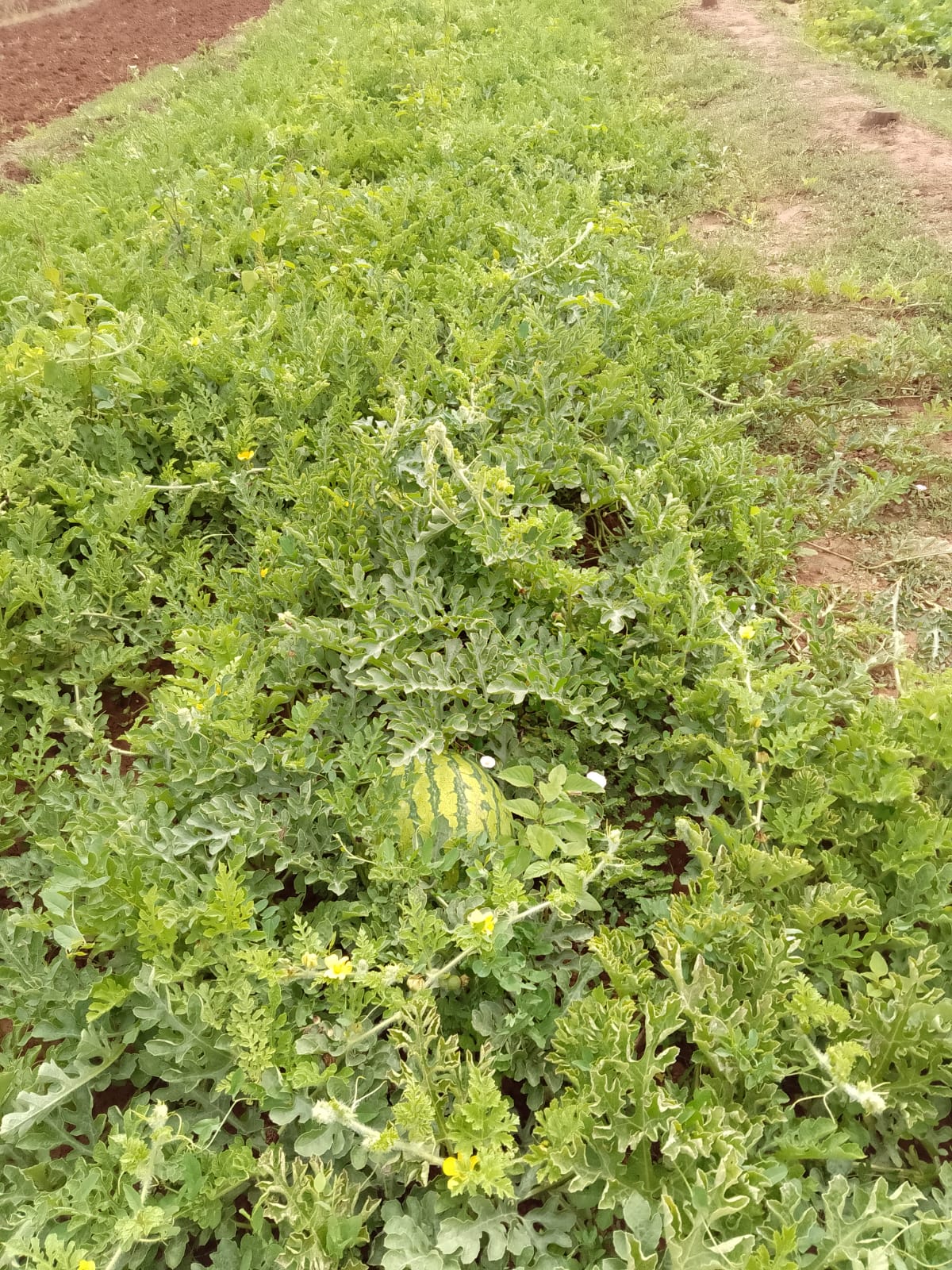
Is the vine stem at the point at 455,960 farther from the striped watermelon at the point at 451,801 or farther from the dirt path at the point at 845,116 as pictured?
the dirt path at the point at 845,116

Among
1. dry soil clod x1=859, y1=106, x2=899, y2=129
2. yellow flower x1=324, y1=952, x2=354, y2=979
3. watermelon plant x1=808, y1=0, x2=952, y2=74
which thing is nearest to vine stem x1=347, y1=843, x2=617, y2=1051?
yellow flower x1=324, y1=952, x2=354, y2=979

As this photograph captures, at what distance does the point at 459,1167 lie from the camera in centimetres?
173

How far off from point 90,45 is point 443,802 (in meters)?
17.0

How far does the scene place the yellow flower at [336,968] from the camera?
1981mm

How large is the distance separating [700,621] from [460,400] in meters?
1.45

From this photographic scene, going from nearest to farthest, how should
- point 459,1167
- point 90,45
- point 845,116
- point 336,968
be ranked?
1. point 459,1167
2. point 336,968
3. point 845,116
4. point 90,45

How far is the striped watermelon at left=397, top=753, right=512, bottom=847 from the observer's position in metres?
2.48

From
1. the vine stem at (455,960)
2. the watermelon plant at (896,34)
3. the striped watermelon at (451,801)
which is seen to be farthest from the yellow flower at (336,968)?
the watermelon plant at (896,34)

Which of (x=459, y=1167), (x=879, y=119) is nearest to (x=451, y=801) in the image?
(x=459, y=1167)

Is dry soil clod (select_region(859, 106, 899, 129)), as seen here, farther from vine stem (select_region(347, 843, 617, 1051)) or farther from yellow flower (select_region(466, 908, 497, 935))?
yellow flower (select_region(466, 908, 497, 935))

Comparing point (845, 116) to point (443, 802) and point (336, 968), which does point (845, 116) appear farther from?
point (336, 968)

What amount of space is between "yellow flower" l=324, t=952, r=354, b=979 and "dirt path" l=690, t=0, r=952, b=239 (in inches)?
280

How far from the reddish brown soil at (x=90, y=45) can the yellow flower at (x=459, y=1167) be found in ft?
42.1

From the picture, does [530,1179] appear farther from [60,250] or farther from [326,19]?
[326,19]
